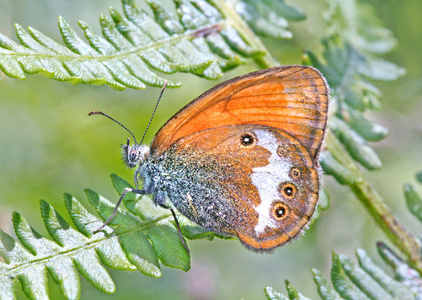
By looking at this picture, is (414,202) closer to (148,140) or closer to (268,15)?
(268,15)

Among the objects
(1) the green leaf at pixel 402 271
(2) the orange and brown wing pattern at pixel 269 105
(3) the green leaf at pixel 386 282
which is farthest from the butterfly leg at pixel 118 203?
(1) the green leaf at pixel 402 271

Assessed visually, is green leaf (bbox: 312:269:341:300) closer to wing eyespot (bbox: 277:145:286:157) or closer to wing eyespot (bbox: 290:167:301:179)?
wing eyespot (bbox: 290:167:301:179)

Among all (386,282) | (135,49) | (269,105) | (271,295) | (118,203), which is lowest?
(386,282)

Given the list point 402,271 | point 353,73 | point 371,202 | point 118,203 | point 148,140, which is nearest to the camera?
point 118,203

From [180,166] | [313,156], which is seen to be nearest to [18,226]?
[180,166]

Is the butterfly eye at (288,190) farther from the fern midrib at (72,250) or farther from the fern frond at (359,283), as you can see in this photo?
the fern midrib at (72,250)

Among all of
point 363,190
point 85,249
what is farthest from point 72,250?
point 363,190
